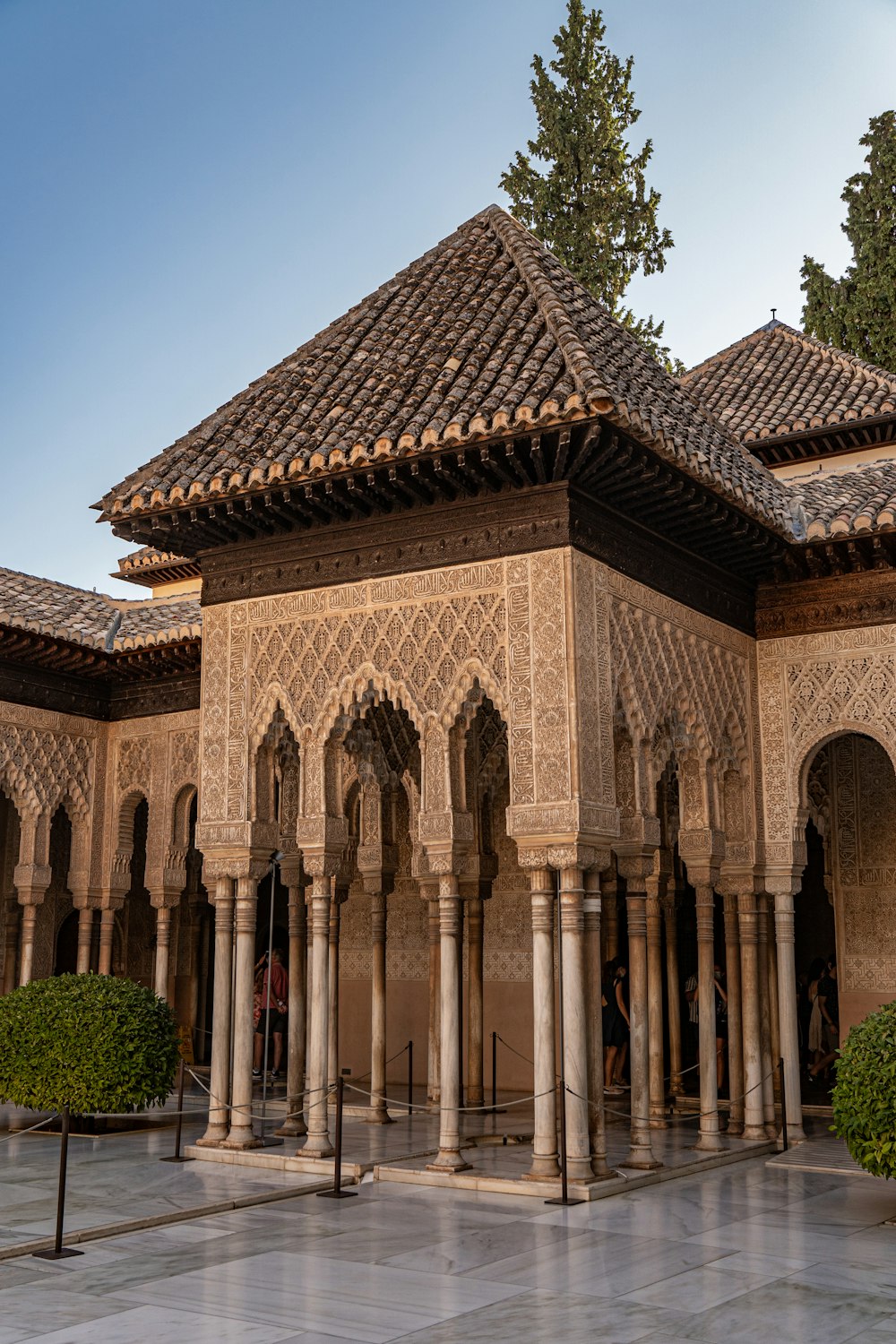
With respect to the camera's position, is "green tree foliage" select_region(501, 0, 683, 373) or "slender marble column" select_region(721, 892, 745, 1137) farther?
"green tree foliage" select_region(501, 0, 683, 373)

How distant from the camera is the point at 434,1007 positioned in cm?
1320

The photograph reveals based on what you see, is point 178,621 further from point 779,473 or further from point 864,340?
point 864,340

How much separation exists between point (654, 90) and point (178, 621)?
12.0 meters

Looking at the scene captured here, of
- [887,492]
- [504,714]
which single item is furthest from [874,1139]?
[887,492]

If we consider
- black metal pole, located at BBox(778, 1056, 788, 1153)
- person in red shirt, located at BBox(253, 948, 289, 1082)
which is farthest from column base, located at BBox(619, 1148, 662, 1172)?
person in red shirt, located at BBox(253, 948, 289, 1082)

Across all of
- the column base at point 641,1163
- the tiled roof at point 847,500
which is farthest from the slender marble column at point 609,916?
the column base at point 641,1163

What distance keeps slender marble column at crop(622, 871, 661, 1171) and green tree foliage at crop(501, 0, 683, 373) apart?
41.1 ft

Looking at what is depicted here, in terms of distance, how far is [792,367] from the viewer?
1694cm

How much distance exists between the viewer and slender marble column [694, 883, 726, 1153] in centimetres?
1088

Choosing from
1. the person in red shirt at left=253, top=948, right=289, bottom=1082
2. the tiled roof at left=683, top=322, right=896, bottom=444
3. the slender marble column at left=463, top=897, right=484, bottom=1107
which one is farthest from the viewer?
the person in red shirt at left=253, top=948, right=289, bottom=1082

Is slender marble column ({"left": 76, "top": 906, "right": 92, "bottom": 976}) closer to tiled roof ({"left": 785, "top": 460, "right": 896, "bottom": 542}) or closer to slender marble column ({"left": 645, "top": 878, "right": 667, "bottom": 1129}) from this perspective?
slender marble column ({"left": 645, "top": 878, "right": 667, "bottom": 1129})

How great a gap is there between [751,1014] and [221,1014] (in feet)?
13.8

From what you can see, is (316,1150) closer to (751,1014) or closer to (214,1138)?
(214,1138)

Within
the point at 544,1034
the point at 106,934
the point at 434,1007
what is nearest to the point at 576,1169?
the point at 544,1034
